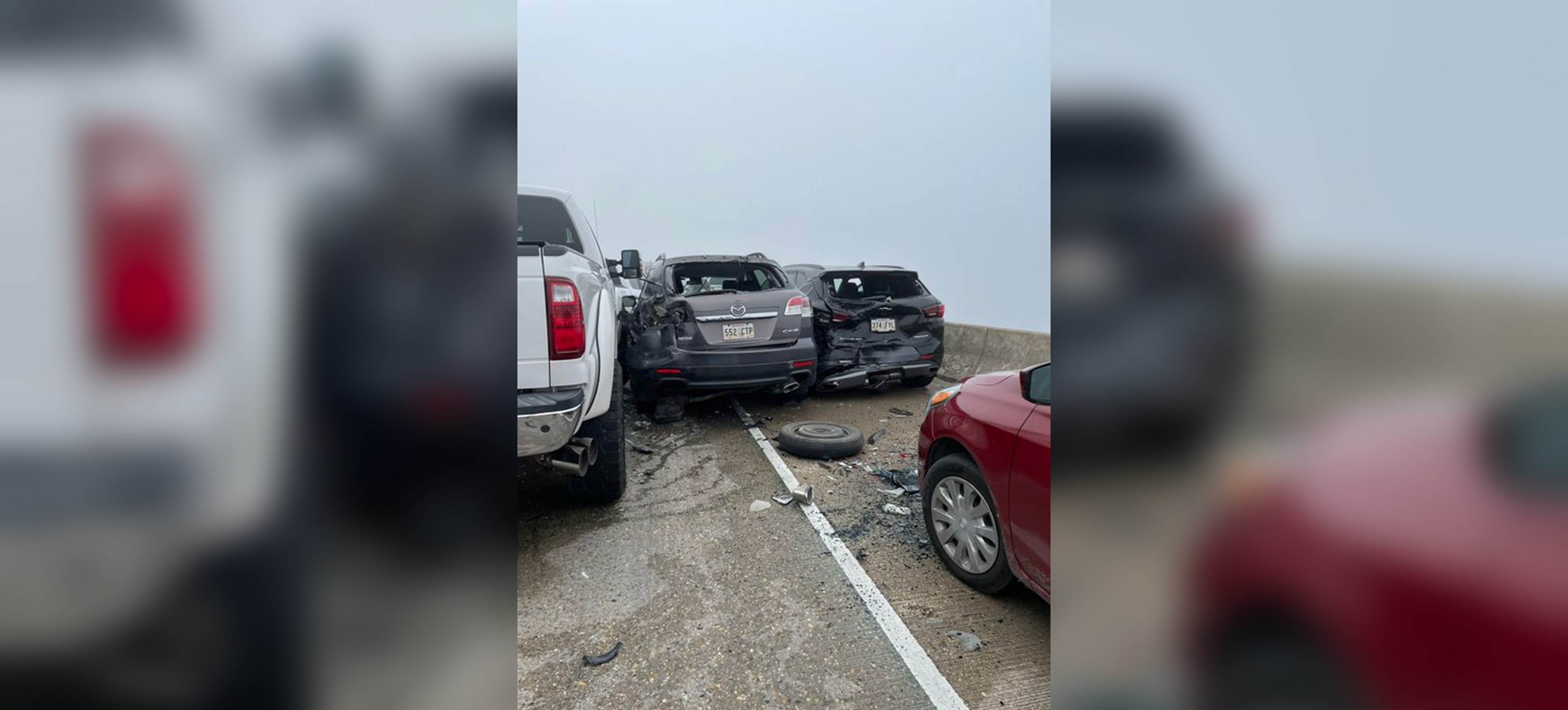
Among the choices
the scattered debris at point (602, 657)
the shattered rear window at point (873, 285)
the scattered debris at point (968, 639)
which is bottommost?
the scattered debris at point (968, 639)

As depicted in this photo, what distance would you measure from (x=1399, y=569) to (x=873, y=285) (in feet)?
23.1

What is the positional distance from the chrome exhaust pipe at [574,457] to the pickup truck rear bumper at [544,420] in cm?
67

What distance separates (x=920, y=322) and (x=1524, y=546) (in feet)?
21.7

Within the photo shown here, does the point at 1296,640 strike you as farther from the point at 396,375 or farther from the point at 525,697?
the point at 525,697

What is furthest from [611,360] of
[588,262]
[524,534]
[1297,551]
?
[1297,551]

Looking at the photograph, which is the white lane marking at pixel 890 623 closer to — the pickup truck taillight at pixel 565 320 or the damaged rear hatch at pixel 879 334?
the pickup truck taillight at pixel 565 320

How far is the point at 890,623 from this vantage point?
110 inches

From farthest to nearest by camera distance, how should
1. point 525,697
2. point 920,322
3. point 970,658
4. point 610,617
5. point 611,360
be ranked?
point 920,322
point 611,360
point 610,617
point 970,658
point 525,697

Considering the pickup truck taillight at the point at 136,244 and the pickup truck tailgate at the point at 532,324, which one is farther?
the pickup truck tailgate at the point at 532,324

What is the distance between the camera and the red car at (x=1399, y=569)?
1.76 ft

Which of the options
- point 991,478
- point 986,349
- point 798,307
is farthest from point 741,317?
point 986,349

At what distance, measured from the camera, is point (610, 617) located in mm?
2822

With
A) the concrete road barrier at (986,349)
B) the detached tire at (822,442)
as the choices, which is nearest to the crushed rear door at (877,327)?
the concrete road barrier at (986,349)

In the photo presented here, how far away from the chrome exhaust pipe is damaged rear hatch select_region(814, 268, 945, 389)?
12.5 feet
